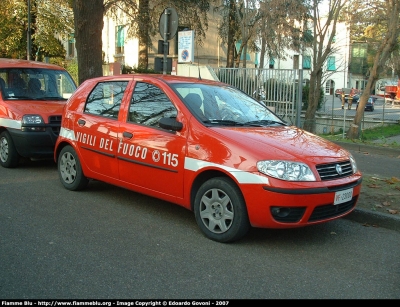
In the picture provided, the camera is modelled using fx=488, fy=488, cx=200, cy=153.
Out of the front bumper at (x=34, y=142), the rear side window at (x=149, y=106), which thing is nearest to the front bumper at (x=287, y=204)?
the rear side window at (x=149, y=106)

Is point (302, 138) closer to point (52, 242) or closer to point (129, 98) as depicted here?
point (129, 98)

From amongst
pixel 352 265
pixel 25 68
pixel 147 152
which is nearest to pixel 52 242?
pixel 147 152

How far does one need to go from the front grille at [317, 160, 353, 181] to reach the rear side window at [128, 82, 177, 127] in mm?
1810

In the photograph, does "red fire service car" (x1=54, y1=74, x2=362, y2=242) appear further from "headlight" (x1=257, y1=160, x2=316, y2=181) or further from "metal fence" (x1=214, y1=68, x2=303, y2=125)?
"metal fence" (x1=214, y1=68, x2=303, y2=125)

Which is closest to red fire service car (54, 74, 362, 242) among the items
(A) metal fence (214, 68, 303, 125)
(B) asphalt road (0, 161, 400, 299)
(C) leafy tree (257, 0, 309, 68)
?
(B) asphalt road (0, 161, 400, 299)

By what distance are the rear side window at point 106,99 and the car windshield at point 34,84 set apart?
3.00 metres

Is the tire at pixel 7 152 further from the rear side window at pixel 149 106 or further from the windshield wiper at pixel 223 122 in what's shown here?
the windshield wiper at pixel 223 122

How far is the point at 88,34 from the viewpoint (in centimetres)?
1155

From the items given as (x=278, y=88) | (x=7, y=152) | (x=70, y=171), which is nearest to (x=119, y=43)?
(x=278, y=88)

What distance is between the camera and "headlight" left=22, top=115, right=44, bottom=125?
8523 millimetres

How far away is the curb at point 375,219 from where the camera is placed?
18.9 feet

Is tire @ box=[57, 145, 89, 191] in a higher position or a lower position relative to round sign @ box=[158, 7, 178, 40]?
lower

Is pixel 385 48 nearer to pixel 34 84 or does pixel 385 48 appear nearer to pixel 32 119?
pixel 34 84

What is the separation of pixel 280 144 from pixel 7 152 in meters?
5.79
